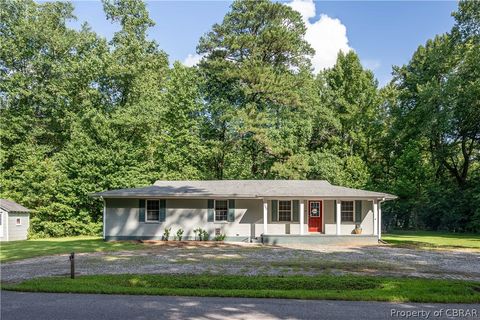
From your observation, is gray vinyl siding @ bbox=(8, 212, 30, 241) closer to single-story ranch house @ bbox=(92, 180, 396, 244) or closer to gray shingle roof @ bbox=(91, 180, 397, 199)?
single-story ranch house @ bbox=(92, 180, 396, 244)

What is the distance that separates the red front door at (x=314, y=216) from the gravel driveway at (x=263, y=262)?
3.37m

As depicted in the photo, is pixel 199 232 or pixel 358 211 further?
pixel 358 211

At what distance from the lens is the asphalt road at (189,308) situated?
6641 mm

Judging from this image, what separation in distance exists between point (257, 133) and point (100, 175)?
1144cm

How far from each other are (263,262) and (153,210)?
31.7 feet

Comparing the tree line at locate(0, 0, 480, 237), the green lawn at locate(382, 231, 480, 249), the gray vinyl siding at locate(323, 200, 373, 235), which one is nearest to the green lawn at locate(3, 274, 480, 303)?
the gray vinyl siding at locate(323, 200, 373, 235)

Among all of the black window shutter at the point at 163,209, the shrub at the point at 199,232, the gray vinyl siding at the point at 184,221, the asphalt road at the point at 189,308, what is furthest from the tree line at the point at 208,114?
the asphalt road at the point at 189,308

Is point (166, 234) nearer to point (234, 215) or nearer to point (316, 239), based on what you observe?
point (234, 215)

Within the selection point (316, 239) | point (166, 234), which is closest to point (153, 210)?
point (166, 234)

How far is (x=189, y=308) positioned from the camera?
7.14 meters

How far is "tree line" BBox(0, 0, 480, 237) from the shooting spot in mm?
28172

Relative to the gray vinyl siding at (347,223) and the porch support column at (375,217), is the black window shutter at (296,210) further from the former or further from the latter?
the porch support column at (375,217)

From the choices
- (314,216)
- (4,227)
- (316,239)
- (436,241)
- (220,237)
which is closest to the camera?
(316,239)

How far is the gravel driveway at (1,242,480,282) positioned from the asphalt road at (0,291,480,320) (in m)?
3.45
